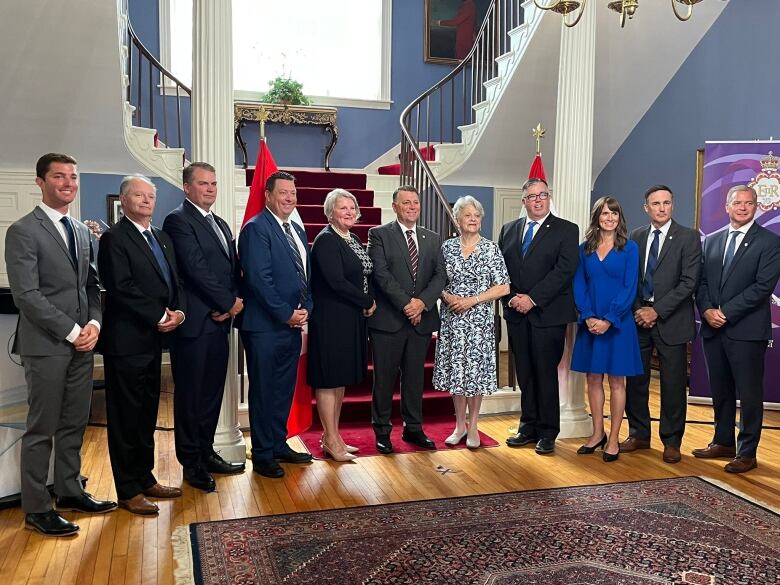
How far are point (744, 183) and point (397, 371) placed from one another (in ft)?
11.1

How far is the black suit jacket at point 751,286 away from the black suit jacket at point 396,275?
1.64 meters

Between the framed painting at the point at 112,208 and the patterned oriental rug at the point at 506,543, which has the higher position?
the framed painting at the point at 112,208

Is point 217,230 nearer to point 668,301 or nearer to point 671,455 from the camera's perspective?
point 668,301

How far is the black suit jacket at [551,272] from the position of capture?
4324 millimetres

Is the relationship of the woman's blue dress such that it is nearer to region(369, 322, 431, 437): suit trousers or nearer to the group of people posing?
the group of people posing

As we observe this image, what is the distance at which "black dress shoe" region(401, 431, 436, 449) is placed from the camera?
4.50 m

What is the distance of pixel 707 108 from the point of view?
671 centimetres

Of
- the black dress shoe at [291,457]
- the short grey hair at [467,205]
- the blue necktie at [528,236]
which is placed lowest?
the black dress shoe at [291,457]

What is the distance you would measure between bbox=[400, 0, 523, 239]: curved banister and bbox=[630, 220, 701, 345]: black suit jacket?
4.29 ft

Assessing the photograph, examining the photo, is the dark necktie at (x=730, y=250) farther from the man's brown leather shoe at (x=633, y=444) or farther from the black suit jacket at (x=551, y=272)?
the man's brown leather shoe at (x=633, y=444)

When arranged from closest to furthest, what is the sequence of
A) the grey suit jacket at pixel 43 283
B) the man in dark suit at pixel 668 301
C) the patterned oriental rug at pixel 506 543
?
1. the patterned oriental rug at pixel 506 543
2. the grey suit jacket at pixel 43 283
3. the man in dark suit at pixel 668 301

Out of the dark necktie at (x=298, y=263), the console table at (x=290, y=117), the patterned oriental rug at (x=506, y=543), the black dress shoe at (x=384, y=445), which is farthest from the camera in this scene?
the console table at (x=290, y=117)

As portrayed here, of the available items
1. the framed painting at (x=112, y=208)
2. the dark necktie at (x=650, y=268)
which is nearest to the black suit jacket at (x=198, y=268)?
the dark necktie at (x=650, y=268)

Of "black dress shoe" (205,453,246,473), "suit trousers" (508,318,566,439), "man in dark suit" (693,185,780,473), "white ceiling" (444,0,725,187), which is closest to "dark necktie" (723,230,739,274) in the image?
"man in dark suit" (693,185,780,473)
